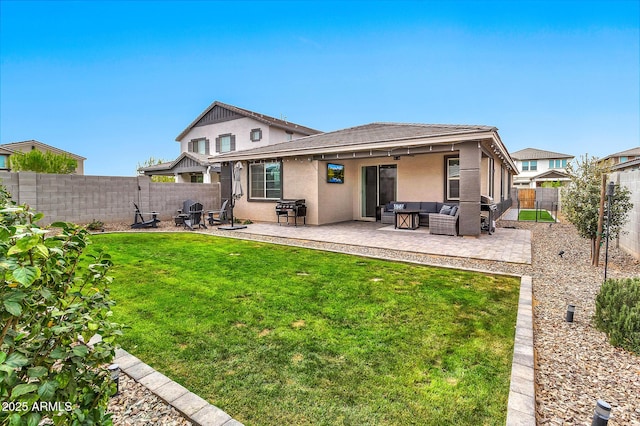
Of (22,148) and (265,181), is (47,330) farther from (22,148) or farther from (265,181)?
(22,148)

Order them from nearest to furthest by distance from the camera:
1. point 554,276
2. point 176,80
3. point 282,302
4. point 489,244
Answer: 1. point 282,302
2. point 554,276
3. point 489,244
4. point 176,80

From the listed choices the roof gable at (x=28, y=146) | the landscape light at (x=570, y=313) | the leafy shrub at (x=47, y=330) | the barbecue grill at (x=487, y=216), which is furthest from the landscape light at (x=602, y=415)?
the roof gable at (x=28, y=146)

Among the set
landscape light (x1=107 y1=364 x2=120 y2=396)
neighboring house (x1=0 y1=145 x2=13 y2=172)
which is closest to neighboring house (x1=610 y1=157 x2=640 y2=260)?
landscape light (x1=107 y1=364 x2=120 y2=396)

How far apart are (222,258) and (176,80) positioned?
74.5ft

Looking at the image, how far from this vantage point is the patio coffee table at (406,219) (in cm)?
1121

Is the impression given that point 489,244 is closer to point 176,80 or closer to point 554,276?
point 554,276

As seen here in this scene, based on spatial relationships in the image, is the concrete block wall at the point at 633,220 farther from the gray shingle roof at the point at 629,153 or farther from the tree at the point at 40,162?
the gray shingle roof at the point at 629,153

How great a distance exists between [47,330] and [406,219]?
10984mm

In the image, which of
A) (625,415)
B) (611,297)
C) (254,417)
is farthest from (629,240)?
(254,417)

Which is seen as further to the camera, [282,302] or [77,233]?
[282,302]

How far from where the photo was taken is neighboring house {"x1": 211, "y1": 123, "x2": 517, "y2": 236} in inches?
364

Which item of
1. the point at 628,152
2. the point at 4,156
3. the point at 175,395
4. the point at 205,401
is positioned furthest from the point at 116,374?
the point at 628,152

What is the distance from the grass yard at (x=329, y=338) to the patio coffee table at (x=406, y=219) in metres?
5.36

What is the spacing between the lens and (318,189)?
40.9ft
